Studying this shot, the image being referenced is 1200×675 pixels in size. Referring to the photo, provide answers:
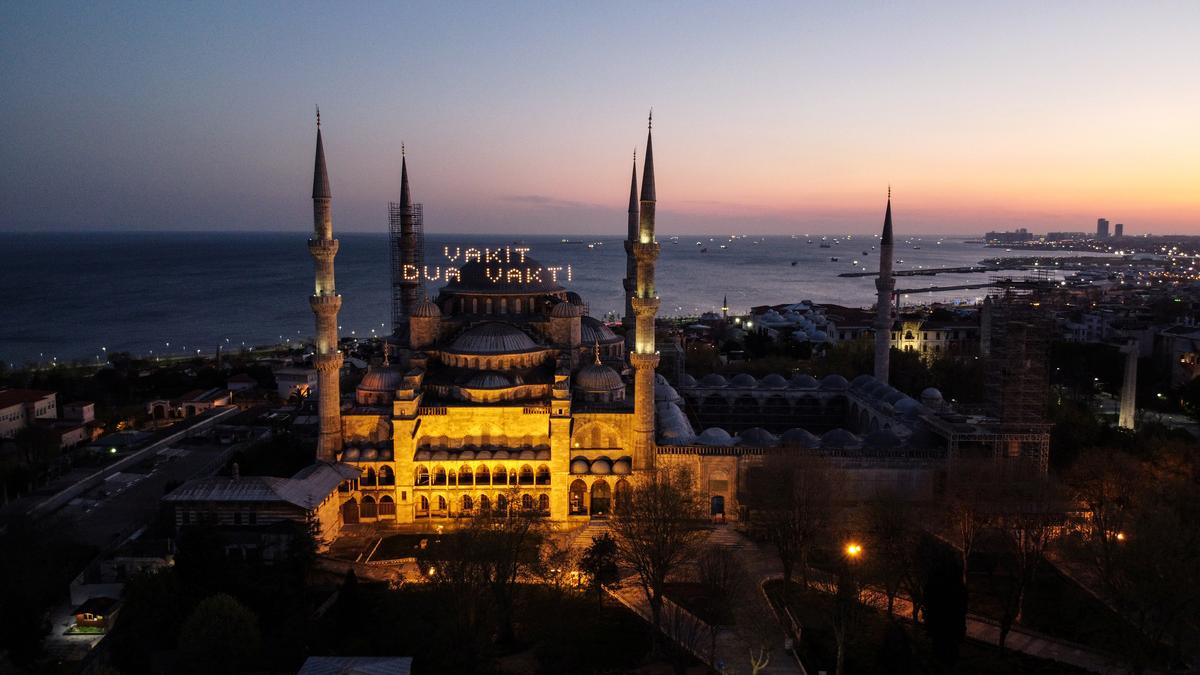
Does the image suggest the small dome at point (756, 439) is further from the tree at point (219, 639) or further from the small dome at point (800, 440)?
the tree at point (219, 639)

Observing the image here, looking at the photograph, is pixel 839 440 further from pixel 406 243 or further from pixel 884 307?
pixel 406 243

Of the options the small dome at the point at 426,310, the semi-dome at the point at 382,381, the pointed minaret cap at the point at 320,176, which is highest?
the pointed minaret cap at the point at 320,176

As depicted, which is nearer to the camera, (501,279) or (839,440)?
(839,440)

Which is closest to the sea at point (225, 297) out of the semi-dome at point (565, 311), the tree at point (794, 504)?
the semi-dome at point (565, 311)

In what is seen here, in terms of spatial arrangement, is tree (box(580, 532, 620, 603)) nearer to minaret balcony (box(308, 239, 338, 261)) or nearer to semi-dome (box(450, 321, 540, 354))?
semi-dome (box(450, 321, 540, 354))

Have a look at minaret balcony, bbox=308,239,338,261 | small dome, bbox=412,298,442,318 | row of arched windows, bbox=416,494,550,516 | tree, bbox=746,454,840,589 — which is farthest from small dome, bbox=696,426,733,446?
minaret balcony, bbox=308,239,338,261

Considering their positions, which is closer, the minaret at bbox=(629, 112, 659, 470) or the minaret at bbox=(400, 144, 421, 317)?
the minaret at bbox=(629, 112, 659, 470)

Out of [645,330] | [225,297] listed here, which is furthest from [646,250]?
[225,297]
